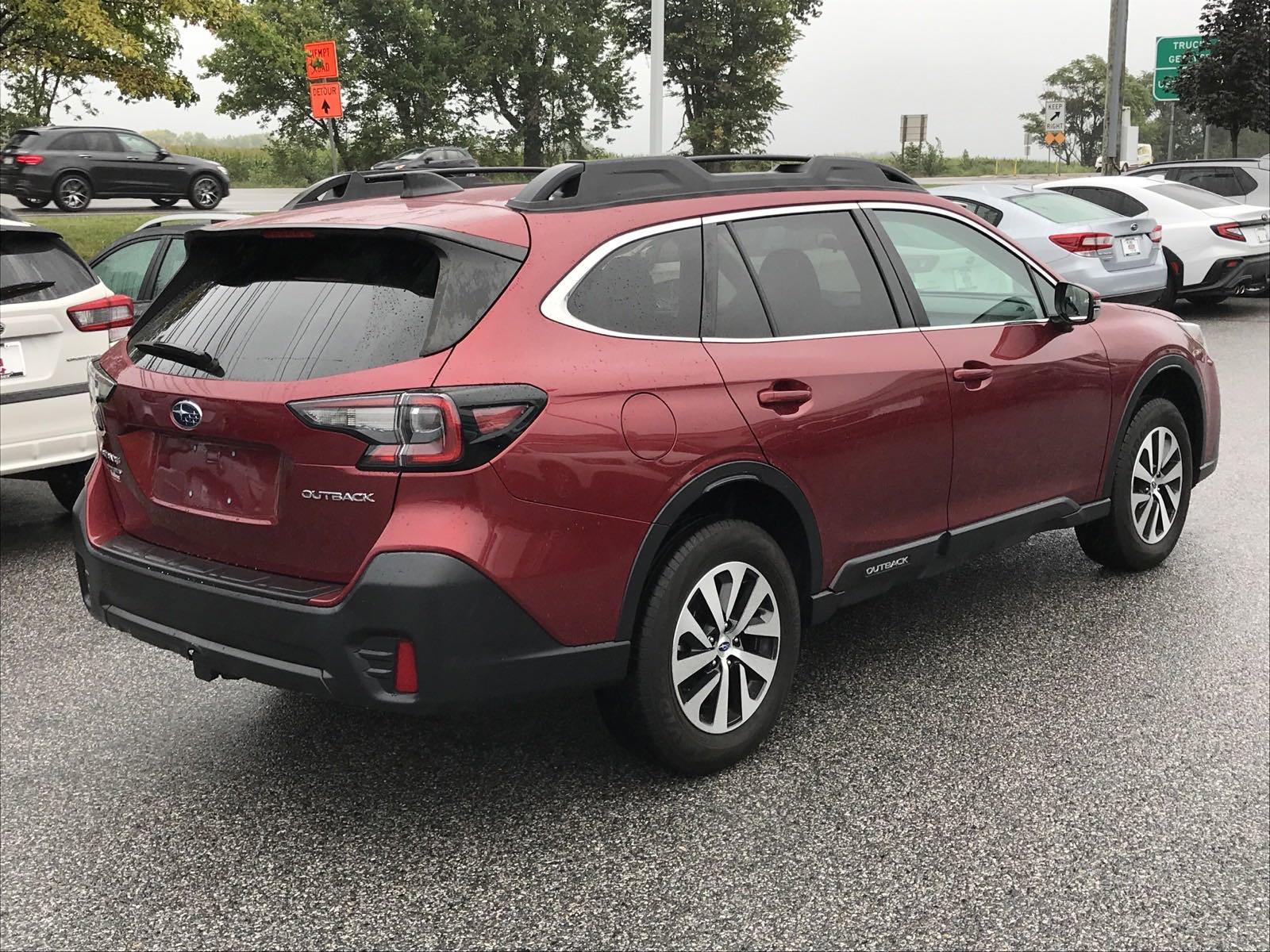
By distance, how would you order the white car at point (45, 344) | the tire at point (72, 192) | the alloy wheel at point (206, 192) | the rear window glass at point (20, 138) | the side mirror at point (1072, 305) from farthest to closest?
the alloy wheel at point (206, 192)
the tire at point (72, 192)
the rear window glass at point (20, 138)
the white car at point (45, 344)
the side mirror at point (1072, 305)

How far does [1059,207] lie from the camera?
13898mm

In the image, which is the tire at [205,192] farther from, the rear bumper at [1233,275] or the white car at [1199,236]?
the rear bumper at [1233,275]

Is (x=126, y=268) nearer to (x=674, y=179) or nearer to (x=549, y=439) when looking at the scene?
(x=674, y=179)

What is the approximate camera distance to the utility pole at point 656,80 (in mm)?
24719

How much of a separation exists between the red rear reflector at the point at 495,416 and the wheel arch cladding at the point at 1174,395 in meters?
3.18

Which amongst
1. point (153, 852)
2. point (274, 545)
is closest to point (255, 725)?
point (153, 852)

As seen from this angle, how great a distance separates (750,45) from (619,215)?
5599cm

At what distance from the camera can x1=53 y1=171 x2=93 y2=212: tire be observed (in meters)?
27.2

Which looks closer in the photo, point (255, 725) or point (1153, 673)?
point (255, 725)

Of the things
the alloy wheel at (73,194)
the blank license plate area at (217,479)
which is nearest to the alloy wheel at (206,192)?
the alloy wheel at (73,194)

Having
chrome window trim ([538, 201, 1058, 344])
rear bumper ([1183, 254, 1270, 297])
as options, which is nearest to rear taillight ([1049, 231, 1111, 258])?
rear bumper ([1183, 254, 1270, 297])

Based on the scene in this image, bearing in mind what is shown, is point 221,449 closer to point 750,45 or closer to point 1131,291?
point 1131,291

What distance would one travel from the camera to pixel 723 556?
3.77m

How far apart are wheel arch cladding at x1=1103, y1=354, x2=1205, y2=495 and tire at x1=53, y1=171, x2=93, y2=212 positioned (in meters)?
26.3
